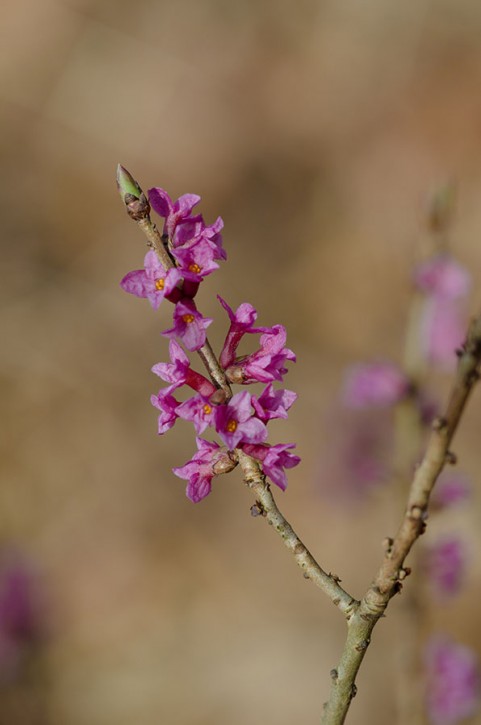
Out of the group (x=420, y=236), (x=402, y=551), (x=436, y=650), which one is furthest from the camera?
(x=436, y=650)

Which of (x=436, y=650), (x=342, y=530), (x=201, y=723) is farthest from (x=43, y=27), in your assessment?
(x=436, y=650)

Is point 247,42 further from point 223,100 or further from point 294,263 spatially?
point 294,263

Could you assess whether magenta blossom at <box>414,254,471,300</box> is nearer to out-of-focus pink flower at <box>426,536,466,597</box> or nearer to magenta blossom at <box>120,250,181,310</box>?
out-of-focus pink flower at <box>426,536,466,597</box>

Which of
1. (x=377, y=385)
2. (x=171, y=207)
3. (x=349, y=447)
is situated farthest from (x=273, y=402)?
(x=349, y=447)

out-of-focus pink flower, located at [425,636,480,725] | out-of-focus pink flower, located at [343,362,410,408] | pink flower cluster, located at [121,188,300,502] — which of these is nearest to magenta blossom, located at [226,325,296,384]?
pink flower cluster, located at [121,188,300,502]

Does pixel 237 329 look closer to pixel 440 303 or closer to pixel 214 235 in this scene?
pixel 214 235

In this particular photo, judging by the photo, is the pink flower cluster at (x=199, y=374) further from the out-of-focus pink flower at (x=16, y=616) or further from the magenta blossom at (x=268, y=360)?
the out-of-focus pink flower at (x=16, y=616)
